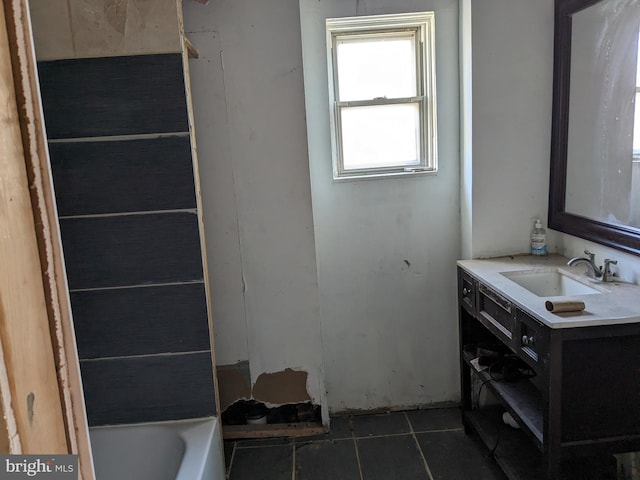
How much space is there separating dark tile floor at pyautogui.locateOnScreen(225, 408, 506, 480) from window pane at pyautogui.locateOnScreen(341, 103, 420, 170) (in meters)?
1.39

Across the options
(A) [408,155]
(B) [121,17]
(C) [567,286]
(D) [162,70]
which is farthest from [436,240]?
(B) [121,17]

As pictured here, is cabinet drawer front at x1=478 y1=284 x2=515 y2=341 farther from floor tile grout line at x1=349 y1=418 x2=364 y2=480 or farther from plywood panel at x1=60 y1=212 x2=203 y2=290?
plywood panel at x1=60 y1=212 x2=203 y2=290

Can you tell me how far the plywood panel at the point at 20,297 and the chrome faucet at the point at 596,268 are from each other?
191 centimetres

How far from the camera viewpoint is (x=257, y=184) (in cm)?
222

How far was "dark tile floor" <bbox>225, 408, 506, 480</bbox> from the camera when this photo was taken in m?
2.09

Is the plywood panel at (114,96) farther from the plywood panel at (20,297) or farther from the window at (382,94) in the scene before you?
the plywood panel at (20,297)

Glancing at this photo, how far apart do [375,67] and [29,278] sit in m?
2.18

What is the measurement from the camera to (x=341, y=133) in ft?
7.86

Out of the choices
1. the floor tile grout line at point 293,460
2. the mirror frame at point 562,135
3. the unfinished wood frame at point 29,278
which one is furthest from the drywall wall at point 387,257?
the unfinished wood frame at point 29,278

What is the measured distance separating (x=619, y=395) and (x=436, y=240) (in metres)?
1.14

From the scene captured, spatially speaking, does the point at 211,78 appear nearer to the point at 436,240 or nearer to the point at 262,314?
the point at 262,314

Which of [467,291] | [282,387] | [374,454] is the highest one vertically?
[467,291]

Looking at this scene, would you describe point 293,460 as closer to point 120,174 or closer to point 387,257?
point 387,257

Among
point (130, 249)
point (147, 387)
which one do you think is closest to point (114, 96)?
point (130, 249)
